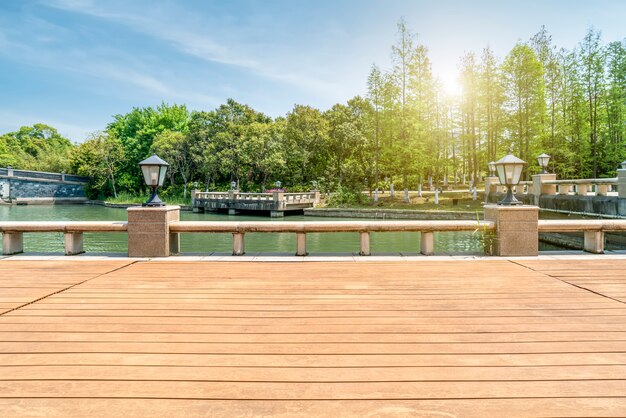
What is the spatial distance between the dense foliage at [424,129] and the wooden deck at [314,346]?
28.0m

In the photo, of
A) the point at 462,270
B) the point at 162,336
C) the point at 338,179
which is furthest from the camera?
the point at 338,179

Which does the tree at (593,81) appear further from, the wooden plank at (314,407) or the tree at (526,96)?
the wooden plank at (314,407)

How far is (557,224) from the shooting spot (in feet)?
21.2

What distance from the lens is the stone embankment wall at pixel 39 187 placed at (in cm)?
5531

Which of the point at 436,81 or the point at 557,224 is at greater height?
the point at 436,81

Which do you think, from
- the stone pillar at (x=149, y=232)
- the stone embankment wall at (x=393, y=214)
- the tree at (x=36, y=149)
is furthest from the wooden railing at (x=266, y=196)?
the tree at (x=36, y=149)

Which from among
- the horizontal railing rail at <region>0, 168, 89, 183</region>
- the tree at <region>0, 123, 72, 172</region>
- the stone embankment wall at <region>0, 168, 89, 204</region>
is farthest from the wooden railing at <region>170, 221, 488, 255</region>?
the tree at <region>0, 123, 72, 172</region>

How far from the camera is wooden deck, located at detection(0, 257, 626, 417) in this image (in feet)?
6.66

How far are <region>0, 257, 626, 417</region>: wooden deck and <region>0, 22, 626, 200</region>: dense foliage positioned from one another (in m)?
28.0

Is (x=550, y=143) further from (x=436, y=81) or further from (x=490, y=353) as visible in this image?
(x=490, y=353)

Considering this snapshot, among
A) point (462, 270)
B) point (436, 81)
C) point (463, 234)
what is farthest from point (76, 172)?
point (462, 270)

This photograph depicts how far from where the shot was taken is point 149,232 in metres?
6.48

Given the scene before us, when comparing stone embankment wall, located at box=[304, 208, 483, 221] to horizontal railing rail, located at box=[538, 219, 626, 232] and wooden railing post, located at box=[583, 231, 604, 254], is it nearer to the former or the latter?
wooden railing post, located at box=[583, 231, 604, 254]

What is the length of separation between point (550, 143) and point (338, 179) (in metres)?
18.2
